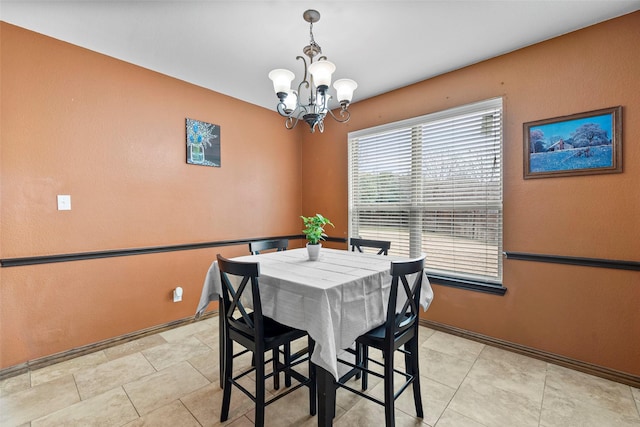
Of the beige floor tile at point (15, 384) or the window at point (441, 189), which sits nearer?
the beige floor tile at point (15, 384)

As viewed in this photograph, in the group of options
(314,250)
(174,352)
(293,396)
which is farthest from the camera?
(174,352)

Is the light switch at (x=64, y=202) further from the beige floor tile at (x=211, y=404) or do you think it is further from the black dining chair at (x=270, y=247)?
the beige floor tile at (x=211, y=404)

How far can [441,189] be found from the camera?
2947mm


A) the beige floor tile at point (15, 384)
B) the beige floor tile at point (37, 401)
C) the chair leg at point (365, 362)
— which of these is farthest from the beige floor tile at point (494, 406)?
the beige floor tile at point (15, 384)

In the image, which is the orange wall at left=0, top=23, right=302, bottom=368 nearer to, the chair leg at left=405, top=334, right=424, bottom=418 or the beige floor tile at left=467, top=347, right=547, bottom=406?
the chair leg at left=405, top=334, right=424, bottom=418

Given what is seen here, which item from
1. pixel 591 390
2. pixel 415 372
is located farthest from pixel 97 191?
pixel 591 390

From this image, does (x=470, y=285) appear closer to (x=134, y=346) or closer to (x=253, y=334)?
(x=253, y=334)

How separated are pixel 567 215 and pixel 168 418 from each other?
3150 millimetres

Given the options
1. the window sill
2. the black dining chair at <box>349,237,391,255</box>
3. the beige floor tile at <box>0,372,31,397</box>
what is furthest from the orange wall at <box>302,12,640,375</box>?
the beige floor tile at <box>0,372,31,397</box>

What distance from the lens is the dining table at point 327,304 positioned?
4.56ft

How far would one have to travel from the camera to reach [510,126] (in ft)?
8.25

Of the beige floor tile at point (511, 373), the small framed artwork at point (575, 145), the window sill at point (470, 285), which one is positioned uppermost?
the small framed artwork at point (575, 145)

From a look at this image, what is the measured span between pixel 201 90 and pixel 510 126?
312 cm

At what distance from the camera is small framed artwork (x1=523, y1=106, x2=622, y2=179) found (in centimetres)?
207
